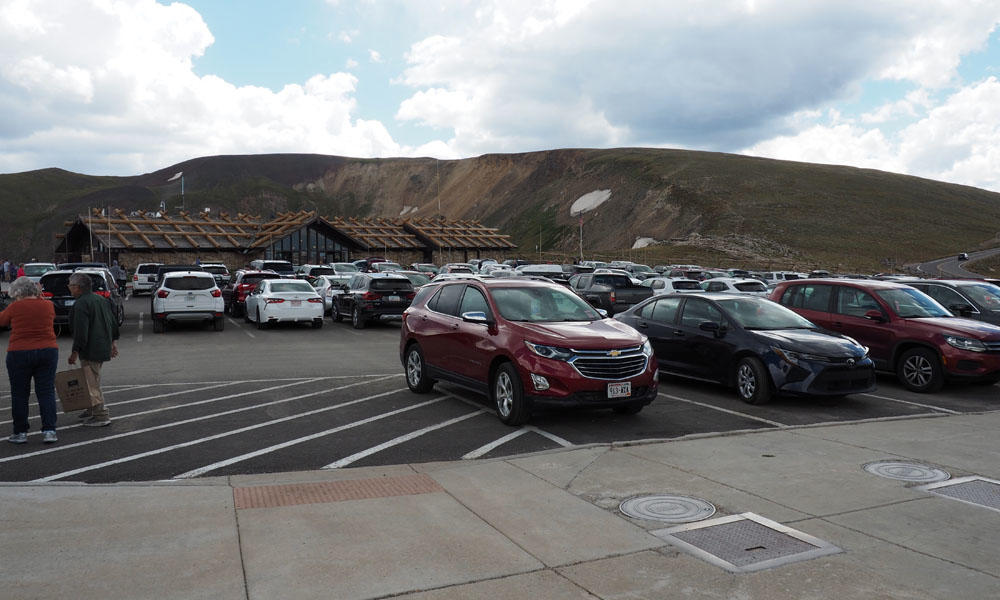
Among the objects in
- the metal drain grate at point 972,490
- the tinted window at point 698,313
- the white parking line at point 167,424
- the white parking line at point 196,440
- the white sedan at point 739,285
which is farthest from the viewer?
the white sedan at point 739,285

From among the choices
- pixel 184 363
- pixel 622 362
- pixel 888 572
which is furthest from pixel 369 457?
pixel 184 363

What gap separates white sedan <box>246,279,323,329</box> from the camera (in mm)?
21531

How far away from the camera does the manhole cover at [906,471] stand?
20.9ft

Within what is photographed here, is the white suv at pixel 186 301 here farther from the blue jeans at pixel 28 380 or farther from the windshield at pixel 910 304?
the windshield at pixel 910 304

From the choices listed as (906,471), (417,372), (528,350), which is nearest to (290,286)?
(417,372)

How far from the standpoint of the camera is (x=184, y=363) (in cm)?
1436

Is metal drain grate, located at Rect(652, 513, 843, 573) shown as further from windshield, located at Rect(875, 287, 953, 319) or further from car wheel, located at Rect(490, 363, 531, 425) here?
windshield, located at Rect(875, 287, 953, 319)

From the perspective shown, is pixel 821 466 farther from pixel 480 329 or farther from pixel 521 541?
pixel 480 329

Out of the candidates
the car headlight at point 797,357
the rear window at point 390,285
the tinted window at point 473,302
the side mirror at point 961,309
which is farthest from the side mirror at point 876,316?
the rear window at point 390,285

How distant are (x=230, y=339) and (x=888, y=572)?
57.2 feet

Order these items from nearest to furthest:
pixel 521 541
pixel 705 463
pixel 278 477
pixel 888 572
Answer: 1. pixel 888 572
2. pixel 521 541
3. pixel 278 477
4. pixel 705 463

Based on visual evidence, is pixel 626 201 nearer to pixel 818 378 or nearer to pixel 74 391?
pixel 818 378

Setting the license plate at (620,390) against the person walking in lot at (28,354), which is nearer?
the person walking in lot at (28,354)

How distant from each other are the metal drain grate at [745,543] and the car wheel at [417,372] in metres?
5.82
